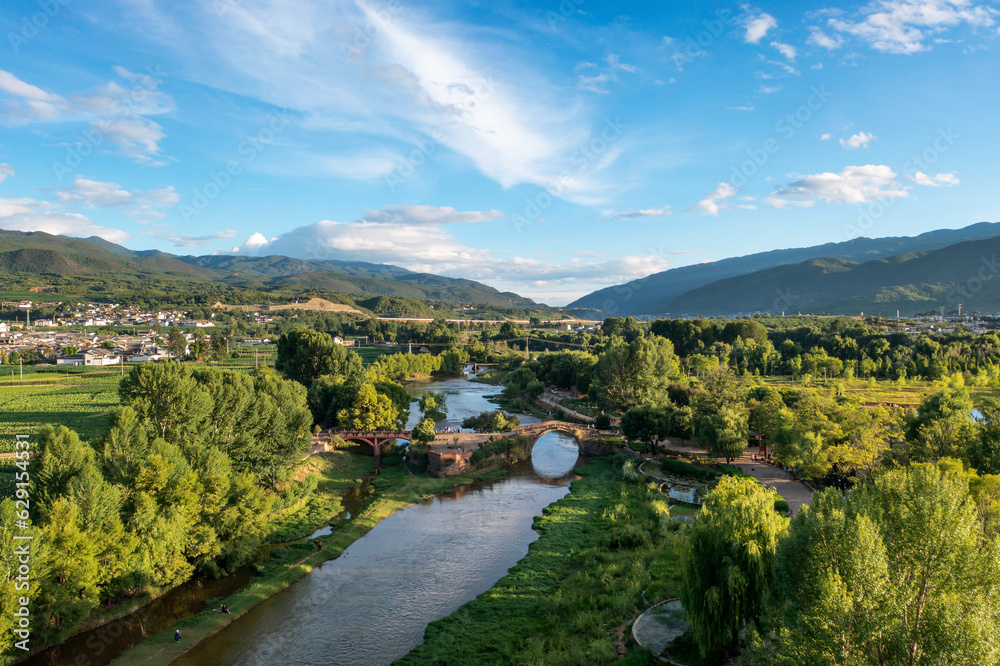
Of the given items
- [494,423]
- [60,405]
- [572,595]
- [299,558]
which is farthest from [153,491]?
[60,405]

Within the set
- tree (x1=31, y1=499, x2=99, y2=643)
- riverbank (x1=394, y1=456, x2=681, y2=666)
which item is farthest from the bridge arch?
tree (x1=31, y1=499, x2=99, y2=643)

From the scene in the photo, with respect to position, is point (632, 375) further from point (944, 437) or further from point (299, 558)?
point (299, 558)

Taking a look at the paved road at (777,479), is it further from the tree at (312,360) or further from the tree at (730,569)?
the tree at (312,360)

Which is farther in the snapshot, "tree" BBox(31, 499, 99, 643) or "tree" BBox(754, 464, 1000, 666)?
"tree" BBox(31, 499, 99, 643)

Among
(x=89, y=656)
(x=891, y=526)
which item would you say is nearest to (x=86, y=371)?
(x=89, y=656)

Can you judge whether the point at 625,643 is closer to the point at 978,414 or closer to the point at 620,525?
the point at 620,525

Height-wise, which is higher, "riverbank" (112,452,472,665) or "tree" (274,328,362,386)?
"tree" (274,328,362,386)

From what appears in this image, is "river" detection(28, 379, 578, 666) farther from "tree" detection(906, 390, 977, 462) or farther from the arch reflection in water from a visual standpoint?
"tree" detection(906, 390, 977, 462)
